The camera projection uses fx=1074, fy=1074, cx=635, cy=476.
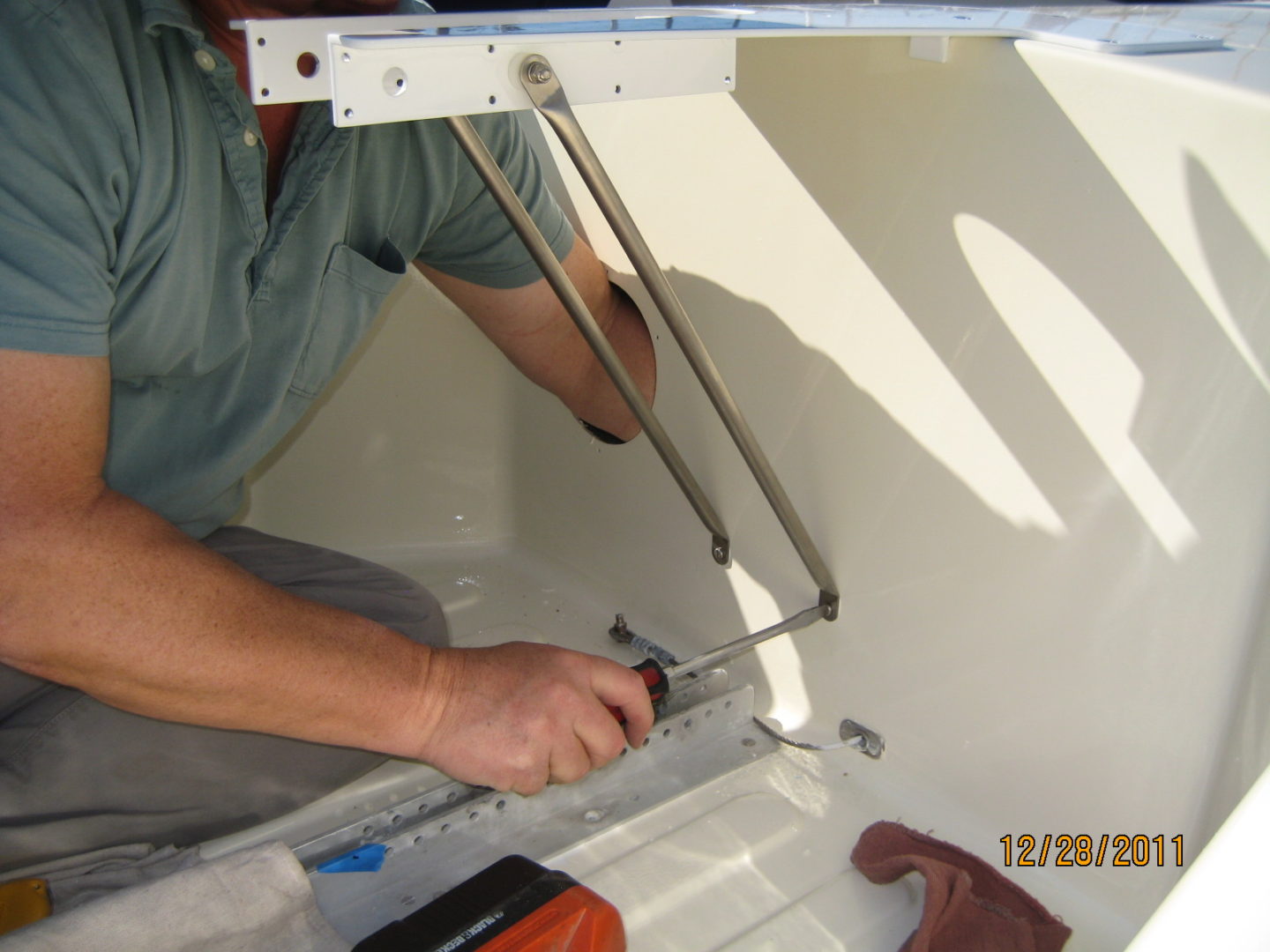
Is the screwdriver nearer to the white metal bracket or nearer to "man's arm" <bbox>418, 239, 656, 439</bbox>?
"man's arm" <bbox>418, 239, 656, 439</bbox>

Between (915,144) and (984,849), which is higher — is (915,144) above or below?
above

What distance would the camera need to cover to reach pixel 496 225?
1.12 meters

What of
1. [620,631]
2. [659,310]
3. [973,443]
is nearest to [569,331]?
[659,310]

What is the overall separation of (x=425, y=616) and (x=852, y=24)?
29.4 inches

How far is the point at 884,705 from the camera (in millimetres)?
1069

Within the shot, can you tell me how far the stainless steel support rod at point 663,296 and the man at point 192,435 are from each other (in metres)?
0.22

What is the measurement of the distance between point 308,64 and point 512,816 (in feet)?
2.26

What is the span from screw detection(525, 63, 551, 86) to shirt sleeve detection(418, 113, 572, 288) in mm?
461

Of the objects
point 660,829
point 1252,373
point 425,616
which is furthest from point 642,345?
point 1252,373

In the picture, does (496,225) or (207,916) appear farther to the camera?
(496,225)

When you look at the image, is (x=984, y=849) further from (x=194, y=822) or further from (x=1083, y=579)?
(x=194, y=822)

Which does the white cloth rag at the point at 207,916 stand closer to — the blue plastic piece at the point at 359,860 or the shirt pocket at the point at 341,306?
the blue plastic piece at the point at 359,860
